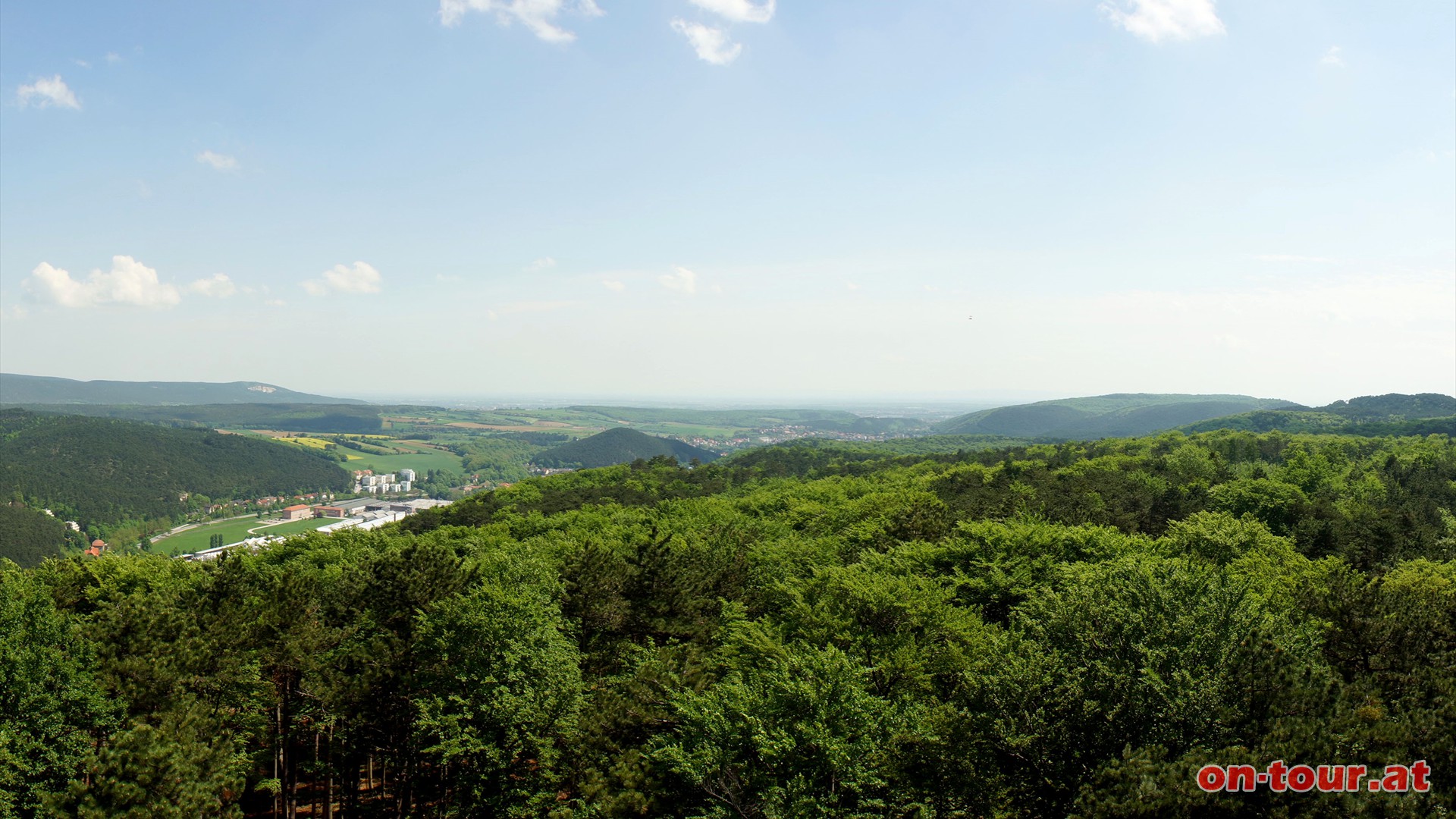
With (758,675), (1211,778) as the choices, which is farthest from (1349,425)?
(1211,778)

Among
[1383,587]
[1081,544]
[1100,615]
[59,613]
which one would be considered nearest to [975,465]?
[1081,544]

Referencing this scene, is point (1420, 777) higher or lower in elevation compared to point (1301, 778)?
higher

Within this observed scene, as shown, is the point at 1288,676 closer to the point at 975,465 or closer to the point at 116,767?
the point at 116,767

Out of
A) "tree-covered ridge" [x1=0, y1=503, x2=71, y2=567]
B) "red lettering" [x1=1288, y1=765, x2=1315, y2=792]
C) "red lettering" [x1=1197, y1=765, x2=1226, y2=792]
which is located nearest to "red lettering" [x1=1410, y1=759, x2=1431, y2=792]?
"red lettering" [x1=1288, y1=765, x2=1315, y2=792]

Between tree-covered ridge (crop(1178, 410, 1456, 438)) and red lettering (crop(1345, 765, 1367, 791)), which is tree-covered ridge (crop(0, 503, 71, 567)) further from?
tree-covered ridge (crop(1178, 410, 1456, 438))

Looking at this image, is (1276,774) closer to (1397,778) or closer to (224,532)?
(1397,778)

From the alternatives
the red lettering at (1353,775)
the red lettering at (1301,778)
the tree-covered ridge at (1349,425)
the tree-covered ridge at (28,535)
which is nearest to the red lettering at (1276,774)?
the red lettering at (1301,778)
